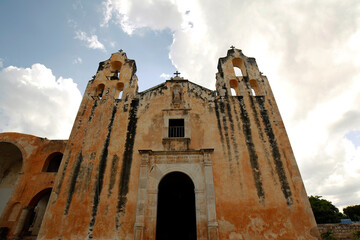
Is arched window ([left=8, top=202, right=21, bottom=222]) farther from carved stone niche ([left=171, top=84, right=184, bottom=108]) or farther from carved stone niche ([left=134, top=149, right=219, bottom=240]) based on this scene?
carved stone niche ([left=171, top=84, right=184, bottom=108])

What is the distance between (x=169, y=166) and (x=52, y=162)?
9.48 meters

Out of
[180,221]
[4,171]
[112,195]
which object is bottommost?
→ [180,221]

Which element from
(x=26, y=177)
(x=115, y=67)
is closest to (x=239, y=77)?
(x=115, y=67)

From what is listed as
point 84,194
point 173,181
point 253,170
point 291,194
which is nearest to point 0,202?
point 84,194

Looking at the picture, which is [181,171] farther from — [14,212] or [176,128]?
[14,212]

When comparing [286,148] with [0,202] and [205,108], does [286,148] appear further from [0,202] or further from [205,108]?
[0,202]

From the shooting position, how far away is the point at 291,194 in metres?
8.05

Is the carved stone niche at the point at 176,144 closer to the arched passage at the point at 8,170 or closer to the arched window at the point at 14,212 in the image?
the arched window at the point at 14,212

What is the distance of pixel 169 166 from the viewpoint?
8.75m

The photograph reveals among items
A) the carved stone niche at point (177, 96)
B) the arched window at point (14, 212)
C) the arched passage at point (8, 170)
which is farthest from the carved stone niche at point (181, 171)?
the arched passage at point (8, 170)

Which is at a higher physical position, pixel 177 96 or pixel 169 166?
pixel 177 96

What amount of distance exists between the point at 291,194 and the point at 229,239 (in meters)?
3.27

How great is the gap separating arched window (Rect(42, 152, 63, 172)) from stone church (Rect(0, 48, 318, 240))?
66mm

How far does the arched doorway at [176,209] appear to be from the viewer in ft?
36.3
